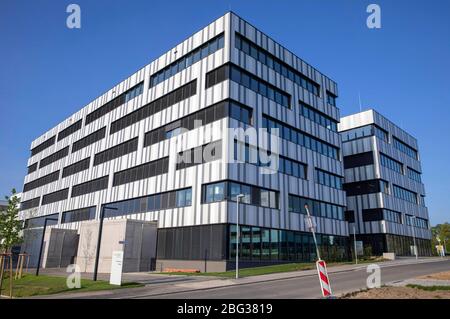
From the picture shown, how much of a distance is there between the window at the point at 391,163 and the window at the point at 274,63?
62.7 feet

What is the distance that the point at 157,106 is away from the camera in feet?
137

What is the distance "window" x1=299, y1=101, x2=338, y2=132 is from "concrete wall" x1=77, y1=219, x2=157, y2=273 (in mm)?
22600

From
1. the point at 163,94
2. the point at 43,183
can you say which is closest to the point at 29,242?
the point at 43,183

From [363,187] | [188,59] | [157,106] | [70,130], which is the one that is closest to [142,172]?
[157,106]

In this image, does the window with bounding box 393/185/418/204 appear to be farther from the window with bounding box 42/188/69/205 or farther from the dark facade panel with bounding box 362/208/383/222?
the window with bounding box 42/188/69/205

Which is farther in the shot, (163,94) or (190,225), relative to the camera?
(163,94)

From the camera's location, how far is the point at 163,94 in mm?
41094

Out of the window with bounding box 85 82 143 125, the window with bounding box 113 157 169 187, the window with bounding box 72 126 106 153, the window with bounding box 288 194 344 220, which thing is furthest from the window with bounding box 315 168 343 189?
the window with bounding box 72 126 106 153

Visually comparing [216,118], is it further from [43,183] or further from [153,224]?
[43,183]

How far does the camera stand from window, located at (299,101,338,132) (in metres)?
42.8

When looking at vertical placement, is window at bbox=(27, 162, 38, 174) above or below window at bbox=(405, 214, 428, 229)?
above

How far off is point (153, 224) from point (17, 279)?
13.2 meters

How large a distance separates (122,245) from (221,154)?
12.3m

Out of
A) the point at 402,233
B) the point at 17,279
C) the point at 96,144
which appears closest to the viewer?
the point at 17,279
